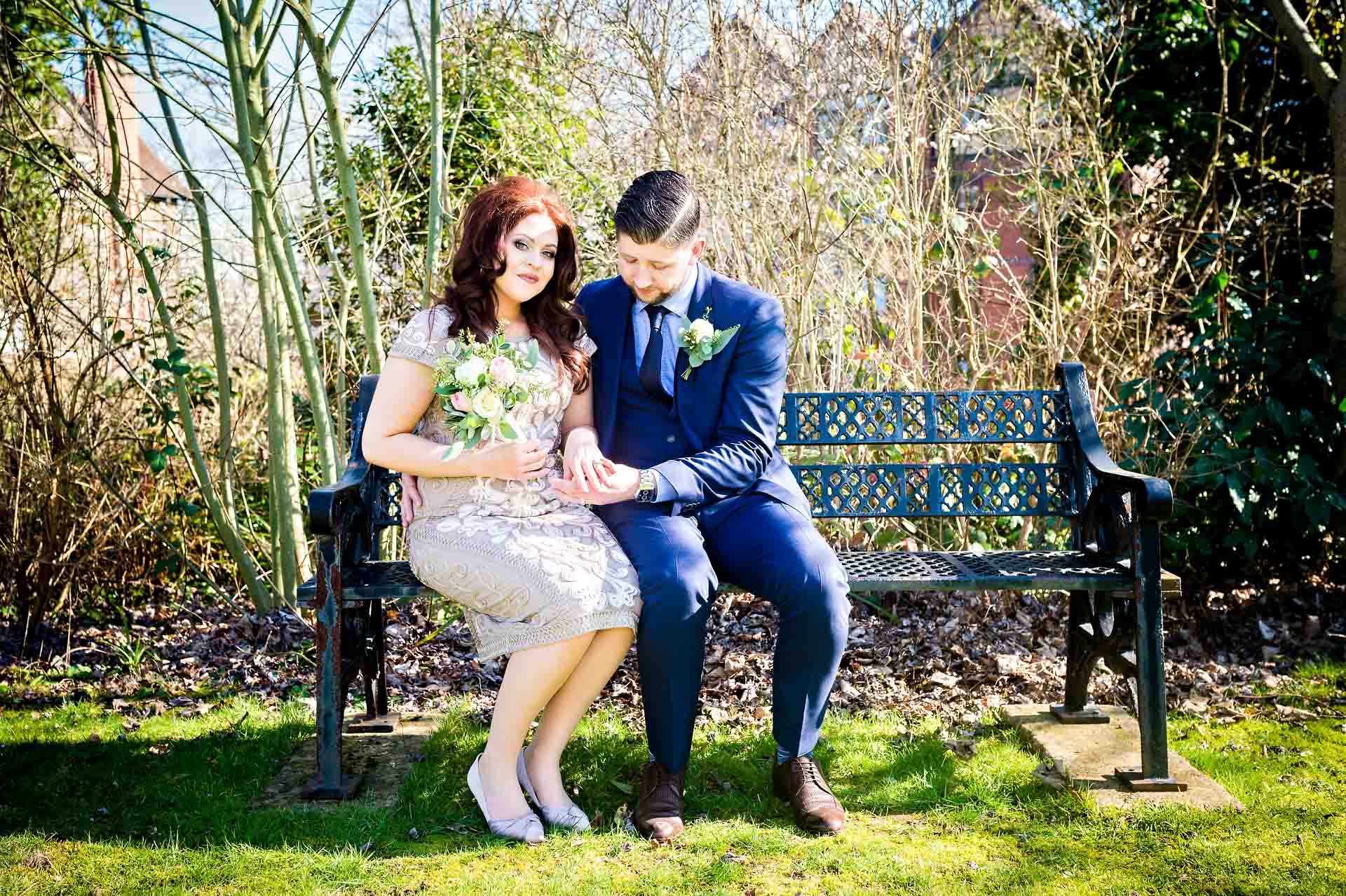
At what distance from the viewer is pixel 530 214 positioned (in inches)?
125

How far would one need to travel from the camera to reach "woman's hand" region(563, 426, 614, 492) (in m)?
2.98

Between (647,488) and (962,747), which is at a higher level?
(647,488)

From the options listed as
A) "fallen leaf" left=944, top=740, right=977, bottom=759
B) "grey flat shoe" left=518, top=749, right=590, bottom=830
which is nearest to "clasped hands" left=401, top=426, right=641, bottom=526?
"grey flat shoe" left=518, top=749, right=590, bottom=830

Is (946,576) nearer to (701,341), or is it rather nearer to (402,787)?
(701,341)

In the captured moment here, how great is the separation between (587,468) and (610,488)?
0.28ft

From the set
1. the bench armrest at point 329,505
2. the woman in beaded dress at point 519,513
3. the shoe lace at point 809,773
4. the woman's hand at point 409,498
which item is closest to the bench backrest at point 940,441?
the bench armrest at point 329,505

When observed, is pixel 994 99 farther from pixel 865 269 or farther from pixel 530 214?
pixel 530 214

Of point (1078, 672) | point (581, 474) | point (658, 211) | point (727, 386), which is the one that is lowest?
point (1078, 672)

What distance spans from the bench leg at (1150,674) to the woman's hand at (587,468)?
155 cm

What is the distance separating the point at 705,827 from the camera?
119 inches

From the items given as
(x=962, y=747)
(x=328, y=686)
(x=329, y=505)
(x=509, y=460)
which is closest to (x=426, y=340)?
(x=509, y=460)

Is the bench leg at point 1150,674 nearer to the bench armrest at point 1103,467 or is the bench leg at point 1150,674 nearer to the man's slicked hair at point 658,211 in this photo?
the bench armrest at point 1103,467

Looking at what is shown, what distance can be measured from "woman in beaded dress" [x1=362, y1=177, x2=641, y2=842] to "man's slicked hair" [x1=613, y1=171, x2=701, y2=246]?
23 cm

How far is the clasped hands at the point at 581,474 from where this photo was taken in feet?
9.82
